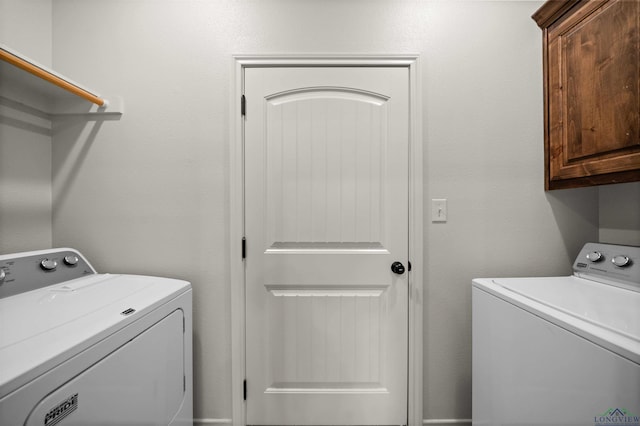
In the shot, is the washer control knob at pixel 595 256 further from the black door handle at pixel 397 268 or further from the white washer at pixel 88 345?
the white washer at pixel 88 345

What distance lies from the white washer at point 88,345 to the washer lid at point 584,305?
136cm

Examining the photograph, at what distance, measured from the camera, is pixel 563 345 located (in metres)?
0.82

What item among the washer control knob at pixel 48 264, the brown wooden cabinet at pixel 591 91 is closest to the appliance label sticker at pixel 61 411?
the washer control knob at pixel 48 264

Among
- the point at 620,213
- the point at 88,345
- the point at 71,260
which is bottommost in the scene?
the point at 88,345

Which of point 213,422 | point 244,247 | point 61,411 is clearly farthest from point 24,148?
point 213,422

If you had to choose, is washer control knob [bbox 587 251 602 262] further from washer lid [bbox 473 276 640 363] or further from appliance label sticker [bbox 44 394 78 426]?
appliance label sticker [bbox 44 394 78 426]

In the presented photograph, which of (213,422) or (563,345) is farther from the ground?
(563,345)

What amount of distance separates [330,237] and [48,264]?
4.12ft

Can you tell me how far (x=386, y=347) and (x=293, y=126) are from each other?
4.20ft

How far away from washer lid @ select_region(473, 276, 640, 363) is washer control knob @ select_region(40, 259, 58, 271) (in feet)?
6.26

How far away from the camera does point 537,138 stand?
55.6 inches

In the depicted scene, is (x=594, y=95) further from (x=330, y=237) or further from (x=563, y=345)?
(x=330, y=237)

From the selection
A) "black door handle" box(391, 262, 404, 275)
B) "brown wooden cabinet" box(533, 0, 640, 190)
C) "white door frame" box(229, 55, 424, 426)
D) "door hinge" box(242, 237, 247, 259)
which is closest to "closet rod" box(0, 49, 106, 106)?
"white door frame" box(229, 55, 424, 426)

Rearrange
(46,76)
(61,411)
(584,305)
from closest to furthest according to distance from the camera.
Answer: (61,411) → (584,305) → (46,76)
